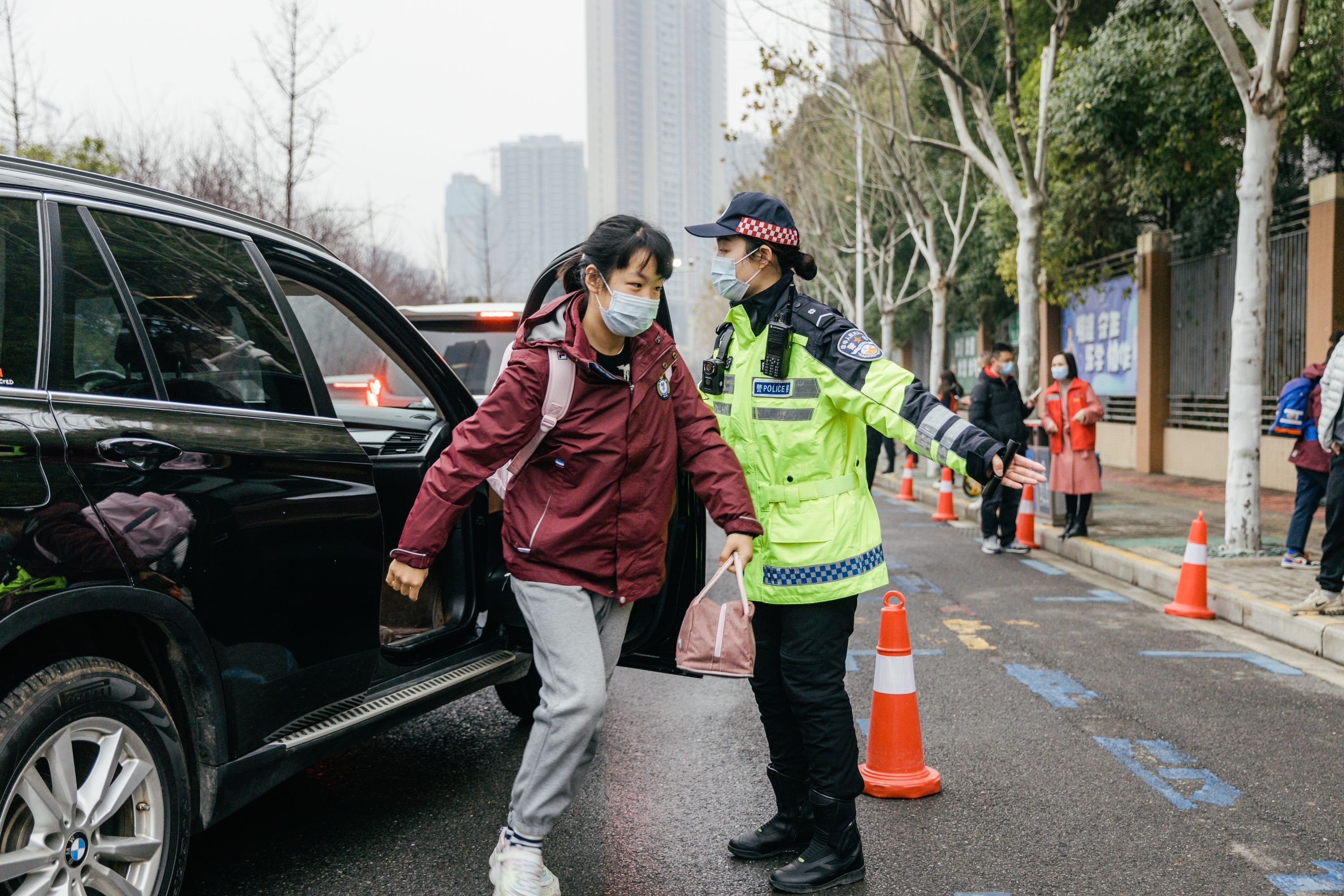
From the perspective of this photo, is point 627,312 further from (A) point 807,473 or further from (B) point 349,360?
(B) point 349,360

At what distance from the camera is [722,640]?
3.06m

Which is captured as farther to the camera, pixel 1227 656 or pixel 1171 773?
pixel 1227 656

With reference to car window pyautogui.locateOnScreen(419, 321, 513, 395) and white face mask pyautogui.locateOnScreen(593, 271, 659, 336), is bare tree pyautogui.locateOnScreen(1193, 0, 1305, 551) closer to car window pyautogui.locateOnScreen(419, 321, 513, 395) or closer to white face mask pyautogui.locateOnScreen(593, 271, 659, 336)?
car window pyautogui.locateOnScreen(419, 321, 513, 395)

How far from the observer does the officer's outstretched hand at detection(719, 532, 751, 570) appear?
304 cm

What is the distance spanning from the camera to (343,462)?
3184mm

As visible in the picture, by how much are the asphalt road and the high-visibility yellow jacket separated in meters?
0.94

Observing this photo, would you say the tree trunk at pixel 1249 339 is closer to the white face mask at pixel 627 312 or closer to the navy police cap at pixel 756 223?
the navy police cap at pixel 756 223

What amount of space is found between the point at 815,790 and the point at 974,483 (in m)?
1.05

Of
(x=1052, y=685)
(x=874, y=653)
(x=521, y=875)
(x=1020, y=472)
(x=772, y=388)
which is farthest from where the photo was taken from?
(x=874, y=653)

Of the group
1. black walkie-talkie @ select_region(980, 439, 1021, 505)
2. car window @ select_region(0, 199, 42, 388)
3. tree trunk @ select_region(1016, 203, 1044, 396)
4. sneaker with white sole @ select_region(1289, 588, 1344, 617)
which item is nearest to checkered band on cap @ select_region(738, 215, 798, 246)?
black walkie-talkie @ select_region(980, 439, 1021, 505)

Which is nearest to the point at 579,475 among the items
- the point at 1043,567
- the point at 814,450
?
the point at 814,450

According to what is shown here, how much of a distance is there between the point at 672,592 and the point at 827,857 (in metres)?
1.01

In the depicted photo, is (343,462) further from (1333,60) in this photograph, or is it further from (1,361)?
(1333,60)

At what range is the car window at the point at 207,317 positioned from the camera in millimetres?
2770
